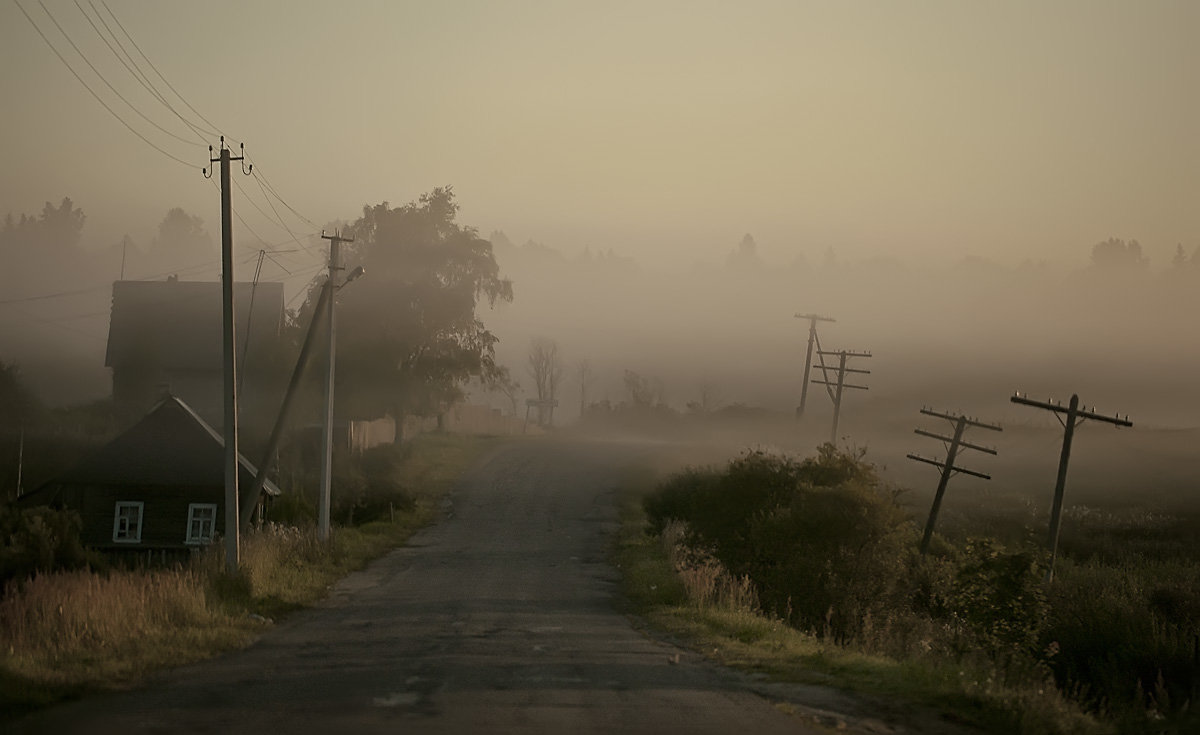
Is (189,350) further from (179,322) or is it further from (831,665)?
(831,665)

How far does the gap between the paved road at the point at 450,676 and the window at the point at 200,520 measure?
15985mm

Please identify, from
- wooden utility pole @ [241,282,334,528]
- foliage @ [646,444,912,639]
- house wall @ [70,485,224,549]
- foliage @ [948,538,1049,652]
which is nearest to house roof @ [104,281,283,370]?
house wall @ [70,485,224,549]

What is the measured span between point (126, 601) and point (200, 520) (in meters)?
28.3

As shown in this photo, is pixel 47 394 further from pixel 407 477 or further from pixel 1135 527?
pixel 1135 527

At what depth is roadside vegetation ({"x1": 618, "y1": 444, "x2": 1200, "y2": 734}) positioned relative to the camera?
529 inches

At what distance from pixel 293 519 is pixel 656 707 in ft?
109

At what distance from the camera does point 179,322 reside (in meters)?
71.5

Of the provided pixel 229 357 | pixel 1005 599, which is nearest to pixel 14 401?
pixel 229 357

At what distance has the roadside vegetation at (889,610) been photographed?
13438 mm

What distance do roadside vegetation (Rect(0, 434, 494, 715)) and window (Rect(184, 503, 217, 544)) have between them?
343 inches

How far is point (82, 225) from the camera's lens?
Answer: 176000mm

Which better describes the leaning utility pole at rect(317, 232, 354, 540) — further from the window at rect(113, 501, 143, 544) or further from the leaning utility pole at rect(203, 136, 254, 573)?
the window at rect(113, 501, 143, 544)

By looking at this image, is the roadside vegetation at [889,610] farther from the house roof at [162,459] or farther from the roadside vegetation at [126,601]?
the house roof at [162,459]

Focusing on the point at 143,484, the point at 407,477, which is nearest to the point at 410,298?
the point at 407,477
